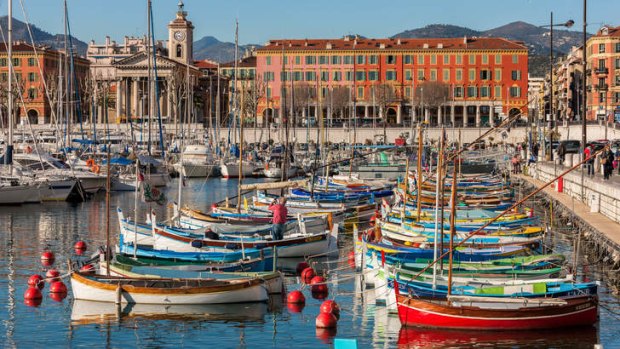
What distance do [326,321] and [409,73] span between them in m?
127

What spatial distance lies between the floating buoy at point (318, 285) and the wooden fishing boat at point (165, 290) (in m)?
2.23

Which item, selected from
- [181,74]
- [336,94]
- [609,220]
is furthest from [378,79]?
[609,220]

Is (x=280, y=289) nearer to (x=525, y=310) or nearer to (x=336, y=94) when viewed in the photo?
(x=525, y=310)

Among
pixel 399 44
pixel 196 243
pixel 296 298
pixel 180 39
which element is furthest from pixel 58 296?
pixel 180 39

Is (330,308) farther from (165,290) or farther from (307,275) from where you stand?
(307,275)

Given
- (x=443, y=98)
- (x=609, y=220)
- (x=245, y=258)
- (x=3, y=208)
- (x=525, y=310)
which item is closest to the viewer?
(x=525, y=310)

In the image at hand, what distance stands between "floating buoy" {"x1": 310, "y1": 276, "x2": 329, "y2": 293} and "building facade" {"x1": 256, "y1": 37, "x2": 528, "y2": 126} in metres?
115

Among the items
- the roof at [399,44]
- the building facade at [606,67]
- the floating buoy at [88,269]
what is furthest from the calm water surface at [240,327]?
the roof at [399,44]

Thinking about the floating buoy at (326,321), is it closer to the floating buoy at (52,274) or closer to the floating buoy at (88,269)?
the floating buoy at (88,269)

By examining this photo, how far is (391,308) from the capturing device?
26.0 metres

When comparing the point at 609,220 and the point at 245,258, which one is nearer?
the point at 245,258

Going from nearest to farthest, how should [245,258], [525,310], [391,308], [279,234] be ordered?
[525,310] < [391,308] < [245,258] < [279,234]

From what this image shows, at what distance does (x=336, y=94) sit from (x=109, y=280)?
118m

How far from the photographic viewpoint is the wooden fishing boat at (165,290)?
26312 mm
